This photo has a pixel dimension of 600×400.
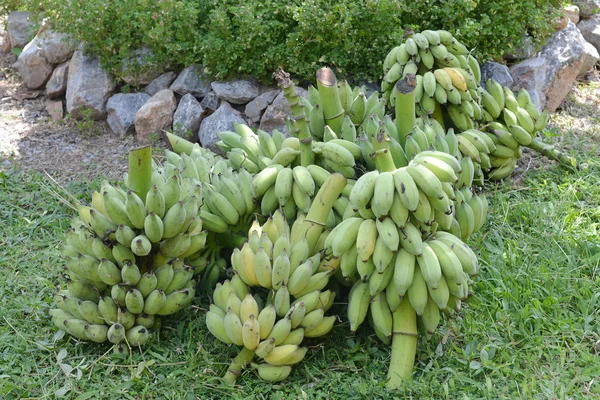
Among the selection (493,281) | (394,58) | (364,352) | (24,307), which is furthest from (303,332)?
(394,58)

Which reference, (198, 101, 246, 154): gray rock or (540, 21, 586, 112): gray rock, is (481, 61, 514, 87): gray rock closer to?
(540, 21, 586, 112): gray rock

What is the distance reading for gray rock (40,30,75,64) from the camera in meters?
5.66

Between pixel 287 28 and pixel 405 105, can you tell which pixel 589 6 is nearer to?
pixel 287 28

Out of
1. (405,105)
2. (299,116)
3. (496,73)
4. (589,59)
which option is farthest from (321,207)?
(589,59)

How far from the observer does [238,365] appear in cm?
272

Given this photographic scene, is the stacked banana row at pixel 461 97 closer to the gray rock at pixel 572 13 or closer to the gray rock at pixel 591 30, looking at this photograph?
the gray rock at pixel 572 13

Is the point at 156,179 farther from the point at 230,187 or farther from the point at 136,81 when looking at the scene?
the point at 136,81

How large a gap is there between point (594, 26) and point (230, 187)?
431 centimetres

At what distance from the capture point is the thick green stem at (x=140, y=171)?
107 inches

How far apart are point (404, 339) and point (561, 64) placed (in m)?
3.29

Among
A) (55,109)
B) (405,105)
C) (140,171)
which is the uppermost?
(405,105)

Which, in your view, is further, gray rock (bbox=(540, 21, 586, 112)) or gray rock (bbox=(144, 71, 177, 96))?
gray rock (bbox=(144, 71, 177, 96))

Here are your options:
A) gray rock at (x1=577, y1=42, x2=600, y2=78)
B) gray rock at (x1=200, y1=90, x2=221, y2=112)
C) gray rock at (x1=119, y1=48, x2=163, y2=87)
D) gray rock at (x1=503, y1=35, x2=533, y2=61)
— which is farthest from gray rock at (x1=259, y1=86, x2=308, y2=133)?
gray rock at (x1=577, y1=42, x2=600, y2=78)

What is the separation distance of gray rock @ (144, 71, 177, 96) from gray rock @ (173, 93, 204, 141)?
1.26 feet
